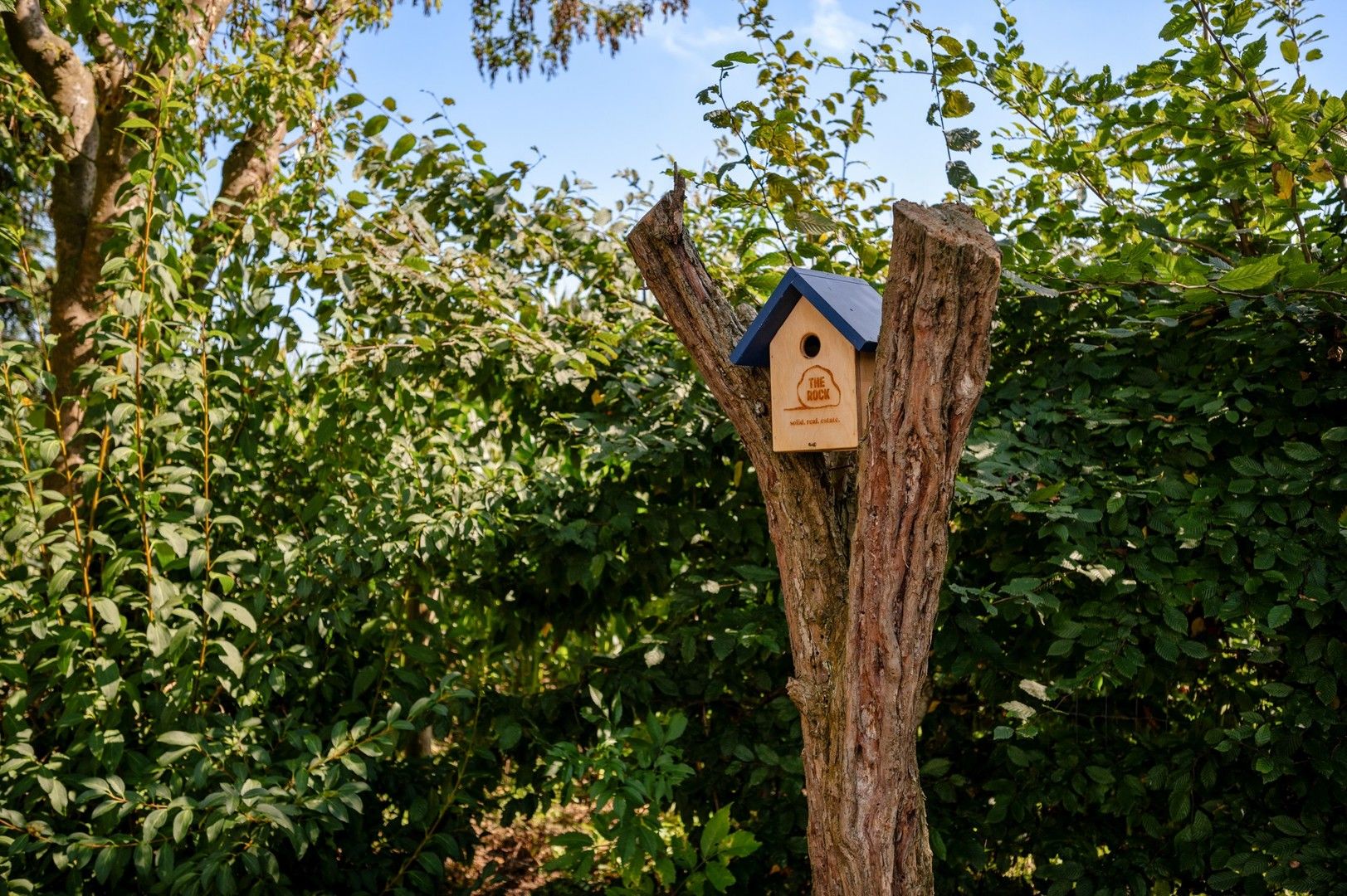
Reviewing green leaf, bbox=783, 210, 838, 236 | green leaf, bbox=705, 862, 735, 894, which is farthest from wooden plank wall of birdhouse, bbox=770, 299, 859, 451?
green leaf, bbox=705, 862, 735, 894

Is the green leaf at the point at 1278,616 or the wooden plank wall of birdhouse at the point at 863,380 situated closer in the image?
the wooden plank wall of birdhouse at the point at 863,380

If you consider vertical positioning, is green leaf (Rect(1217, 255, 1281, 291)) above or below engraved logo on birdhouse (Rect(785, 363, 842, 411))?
above

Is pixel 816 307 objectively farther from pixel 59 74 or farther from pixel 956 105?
pixel 59 74

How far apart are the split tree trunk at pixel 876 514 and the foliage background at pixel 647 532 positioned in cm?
51

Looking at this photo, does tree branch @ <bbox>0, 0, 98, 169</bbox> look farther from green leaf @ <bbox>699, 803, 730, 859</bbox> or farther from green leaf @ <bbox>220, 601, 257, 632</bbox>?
green leaf @ <bbox>699, 803, 730, 859</bbox>

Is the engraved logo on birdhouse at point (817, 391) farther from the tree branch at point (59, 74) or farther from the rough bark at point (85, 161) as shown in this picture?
the tree branch at point (59, 74)

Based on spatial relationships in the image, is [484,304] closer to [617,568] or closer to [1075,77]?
[617,568]

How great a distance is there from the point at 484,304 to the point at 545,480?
1.77 feet

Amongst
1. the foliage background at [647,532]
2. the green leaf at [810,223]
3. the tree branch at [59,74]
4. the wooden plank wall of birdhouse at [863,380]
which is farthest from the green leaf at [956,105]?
the tree branch at [59,74]

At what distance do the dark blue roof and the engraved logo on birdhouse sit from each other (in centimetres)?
8

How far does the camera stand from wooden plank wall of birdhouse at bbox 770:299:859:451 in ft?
6.26

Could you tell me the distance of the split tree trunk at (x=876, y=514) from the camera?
5.48ft

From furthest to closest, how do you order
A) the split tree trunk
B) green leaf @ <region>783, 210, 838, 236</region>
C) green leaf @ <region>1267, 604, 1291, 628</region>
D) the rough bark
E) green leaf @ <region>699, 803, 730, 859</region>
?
the rough bark
green leaf @ <region>699, 803, 730, 859</region>
green leaf @ <region>783, 210, 838, 236</region>
green leaf @ <region>1267, 604, 1291, 628</region>
the split tree trunk

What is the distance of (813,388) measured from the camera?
1.93 m
